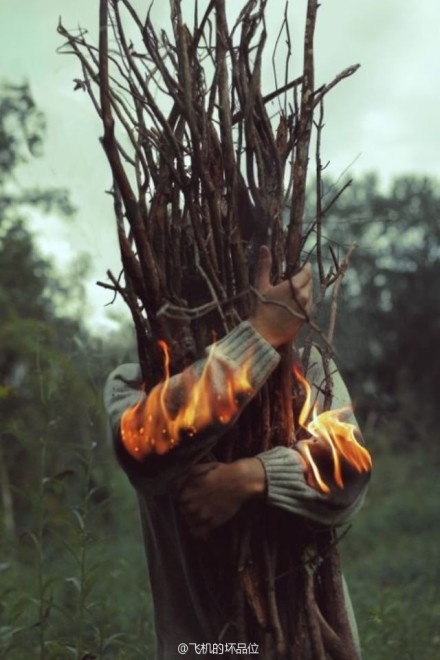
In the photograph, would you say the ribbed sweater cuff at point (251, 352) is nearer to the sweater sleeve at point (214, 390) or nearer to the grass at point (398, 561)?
the sweater sleeve at point (214, 390)

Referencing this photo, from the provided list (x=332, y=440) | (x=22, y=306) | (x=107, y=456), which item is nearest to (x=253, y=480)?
(x=332, y=440)

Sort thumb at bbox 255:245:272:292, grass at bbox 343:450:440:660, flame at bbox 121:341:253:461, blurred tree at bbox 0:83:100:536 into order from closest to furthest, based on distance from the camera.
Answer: flame at bbox 121:341:253:461 → thumb at bbox 255:245:272:292 → grass at bbox 343:450:440:660 → blurred tree at bbox 0:83:100:536

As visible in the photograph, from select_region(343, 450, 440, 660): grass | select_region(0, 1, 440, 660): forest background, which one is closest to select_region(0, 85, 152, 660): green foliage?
select_region(0, 1, 440, 660): forest background

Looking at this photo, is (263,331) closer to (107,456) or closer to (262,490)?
(262,490)

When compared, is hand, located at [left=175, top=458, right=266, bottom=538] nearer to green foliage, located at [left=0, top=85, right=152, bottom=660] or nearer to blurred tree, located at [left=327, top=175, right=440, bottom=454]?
green foliage, located at [left=0, top=85, right=152, bottom=660]

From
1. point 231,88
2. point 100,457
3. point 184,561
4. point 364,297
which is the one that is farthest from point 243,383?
point 364,297

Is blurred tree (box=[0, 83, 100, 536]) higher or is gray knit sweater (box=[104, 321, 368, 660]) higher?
blurred tree (box=[0, 83, 100, 536])

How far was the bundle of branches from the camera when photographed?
7.89 feet

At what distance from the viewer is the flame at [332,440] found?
2.40 metres

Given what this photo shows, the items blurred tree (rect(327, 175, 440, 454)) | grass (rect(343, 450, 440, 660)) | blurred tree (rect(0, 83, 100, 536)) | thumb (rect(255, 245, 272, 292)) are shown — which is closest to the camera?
thumb (rect(255, 245, 272, 292))

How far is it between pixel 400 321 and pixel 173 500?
28282mm

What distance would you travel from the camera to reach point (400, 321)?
99.2 feet

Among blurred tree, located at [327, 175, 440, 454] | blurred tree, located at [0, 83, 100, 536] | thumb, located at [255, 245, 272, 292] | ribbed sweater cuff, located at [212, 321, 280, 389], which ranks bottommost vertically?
ribbed sweater cuff, located at [212, 321, 280, 389]

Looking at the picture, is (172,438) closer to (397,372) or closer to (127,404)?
(127,404)
